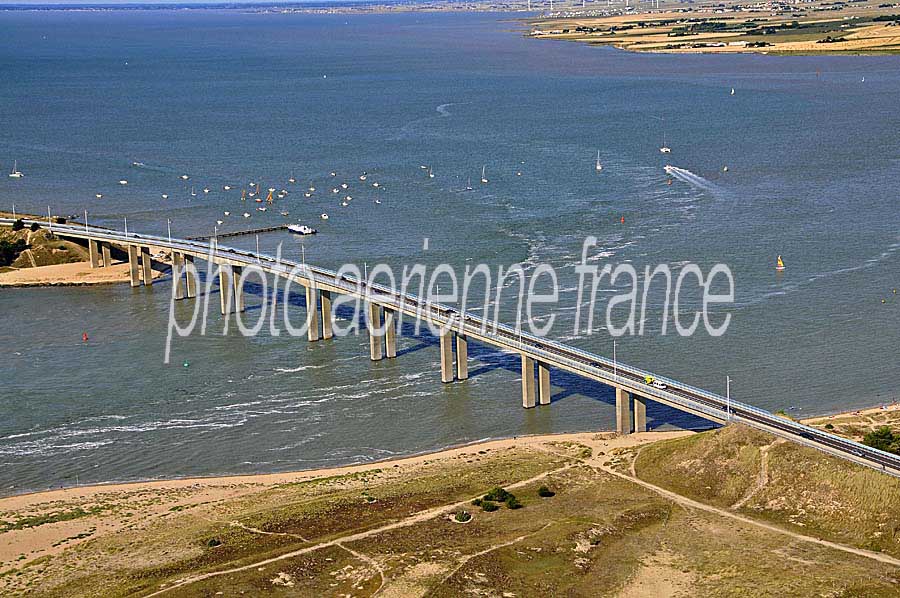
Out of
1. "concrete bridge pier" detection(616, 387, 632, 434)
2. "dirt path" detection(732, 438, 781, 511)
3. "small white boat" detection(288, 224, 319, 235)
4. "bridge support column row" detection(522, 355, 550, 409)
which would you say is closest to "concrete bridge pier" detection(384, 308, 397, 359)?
"bridge support column row" detection(522, 355, 550, 409)

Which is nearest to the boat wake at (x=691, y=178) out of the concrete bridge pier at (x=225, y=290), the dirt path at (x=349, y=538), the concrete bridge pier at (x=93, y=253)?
the concrete bridge pier at (x=225, y=290)

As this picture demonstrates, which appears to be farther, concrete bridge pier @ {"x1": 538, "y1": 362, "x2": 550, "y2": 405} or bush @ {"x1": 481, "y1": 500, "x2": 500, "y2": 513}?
concrete bridge pier @ {"x1": 538, "y1": 362, "x2": 550, "y2": 405}

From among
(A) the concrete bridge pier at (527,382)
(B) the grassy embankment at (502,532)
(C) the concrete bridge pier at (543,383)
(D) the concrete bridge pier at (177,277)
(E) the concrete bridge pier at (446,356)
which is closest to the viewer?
(B) the grassy embankment at (502,532)

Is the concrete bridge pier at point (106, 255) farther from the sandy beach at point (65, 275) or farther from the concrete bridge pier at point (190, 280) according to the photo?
the concrete bridge pier at point (190, 280)

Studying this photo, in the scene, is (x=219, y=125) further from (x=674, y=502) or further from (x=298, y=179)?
(x=674, y=502)

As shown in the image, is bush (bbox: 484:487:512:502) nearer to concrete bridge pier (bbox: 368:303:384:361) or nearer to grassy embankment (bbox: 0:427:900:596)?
grassy embankment (bbox: 0:427:900:596)
